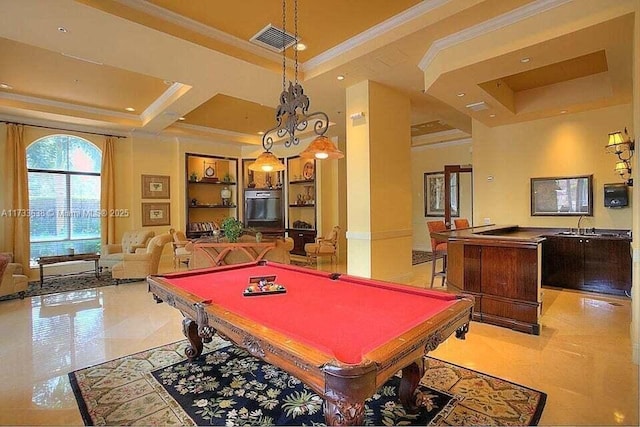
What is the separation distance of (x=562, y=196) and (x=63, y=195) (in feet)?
33.5

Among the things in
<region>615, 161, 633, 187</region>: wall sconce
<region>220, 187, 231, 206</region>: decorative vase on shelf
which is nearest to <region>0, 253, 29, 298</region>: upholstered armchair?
<region>220, 187, 231, 206</region>: decorative vase on shelf

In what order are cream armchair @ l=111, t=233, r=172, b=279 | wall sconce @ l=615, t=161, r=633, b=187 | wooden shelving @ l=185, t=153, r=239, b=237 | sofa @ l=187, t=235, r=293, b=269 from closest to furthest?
1. wall sconce @ l=615, t=161, r=633, b=187
2. sofa @ l=187, t=235, r=293, b=269
3. cream armchair @ l=111, t=233, r=172, b=279
4. wooden shelving @ l=185, t=153, r=239, b=237

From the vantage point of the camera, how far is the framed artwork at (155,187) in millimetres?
8258

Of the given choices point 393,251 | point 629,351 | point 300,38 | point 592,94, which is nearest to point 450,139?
point 592,94

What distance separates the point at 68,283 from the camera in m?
6.33

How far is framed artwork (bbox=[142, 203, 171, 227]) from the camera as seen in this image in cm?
825

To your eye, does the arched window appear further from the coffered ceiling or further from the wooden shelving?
the wooden shelving

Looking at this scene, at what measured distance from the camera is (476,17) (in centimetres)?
344

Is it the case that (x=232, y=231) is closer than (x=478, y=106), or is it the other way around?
(x=478, y=106)

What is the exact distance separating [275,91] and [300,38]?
135cm

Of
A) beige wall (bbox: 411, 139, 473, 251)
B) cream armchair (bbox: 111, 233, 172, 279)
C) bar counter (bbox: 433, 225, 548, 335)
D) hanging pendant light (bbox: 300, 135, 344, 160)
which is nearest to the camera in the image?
hanging pendant light (bbox: 300, 135, 344, 160)

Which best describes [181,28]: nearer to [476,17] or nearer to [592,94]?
[476,17]

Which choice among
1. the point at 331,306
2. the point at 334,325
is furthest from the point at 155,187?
the point at 334,325

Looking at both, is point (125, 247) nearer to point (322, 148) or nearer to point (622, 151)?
point (322, 148)
